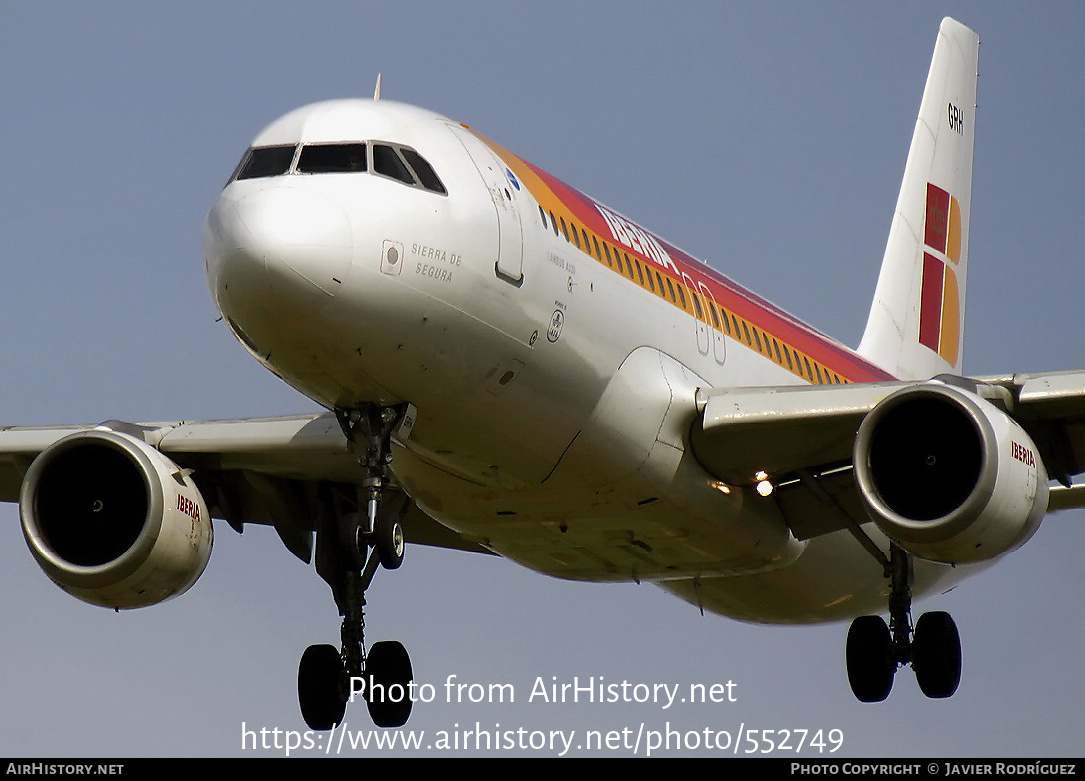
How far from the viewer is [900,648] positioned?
24.2 meters

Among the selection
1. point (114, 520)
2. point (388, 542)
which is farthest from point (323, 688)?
point (388, 542)

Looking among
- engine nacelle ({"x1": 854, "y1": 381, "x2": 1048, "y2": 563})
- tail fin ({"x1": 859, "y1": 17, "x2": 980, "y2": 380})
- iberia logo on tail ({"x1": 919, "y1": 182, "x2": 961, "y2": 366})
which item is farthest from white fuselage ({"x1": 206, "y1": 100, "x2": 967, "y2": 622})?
iberia logo on tail ({"x1": 919, "y1": 182, "x2": 961, "y2": 366})

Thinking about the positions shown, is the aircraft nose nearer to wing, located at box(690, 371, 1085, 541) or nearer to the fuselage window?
the fuselage window

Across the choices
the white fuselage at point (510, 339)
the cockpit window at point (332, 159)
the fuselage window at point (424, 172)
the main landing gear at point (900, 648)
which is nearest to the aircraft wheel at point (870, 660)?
the main landing gear at point (900, 648)

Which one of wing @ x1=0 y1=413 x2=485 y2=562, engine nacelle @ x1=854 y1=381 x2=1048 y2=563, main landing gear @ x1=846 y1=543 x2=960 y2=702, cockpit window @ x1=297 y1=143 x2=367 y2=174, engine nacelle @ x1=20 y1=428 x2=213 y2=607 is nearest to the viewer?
cockpit window @ x1=297 y1=143 x2=367 y2=174

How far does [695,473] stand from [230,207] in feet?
20.7

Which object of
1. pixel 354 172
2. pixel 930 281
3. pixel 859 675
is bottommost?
pixel 859 675

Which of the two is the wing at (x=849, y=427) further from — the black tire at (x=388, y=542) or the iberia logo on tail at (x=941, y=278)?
the iberia logo on tail at (x=941, y=278)

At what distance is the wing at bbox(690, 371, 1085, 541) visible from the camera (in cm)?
1928

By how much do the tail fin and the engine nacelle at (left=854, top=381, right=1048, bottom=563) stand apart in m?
10.8

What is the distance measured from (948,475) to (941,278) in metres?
14.4

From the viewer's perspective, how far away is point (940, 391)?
19.3 m
